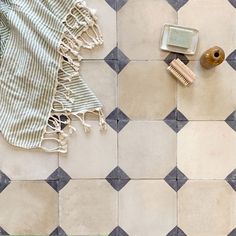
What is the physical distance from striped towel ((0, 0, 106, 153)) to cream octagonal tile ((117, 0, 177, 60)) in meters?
0.09

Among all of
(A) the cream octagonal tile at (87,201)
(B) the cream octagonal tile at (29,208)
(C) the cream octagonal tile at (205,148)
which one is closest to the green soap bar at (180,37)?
(C) the cream octagonal tile at (205,148)

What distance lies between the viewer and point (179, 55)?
1.20 meters

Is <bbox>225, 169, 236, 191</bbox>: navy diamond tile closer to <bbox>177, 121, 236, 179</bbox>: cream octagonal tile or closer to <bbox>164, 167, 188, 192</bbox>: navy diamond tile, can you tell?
<bbox>177, 121, 236, 179</bbox>: cream octagonal tile

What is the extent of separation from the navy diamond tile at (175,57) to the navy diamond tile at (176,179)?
352 millimetres

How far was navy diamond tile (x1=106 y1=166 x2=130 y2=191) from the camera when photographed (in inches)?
47.6

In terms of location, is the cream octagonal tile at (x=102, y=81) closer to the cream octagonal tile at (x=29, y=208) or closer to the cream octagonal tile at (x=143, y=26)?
the cream octagonal tile at (x=143, y=26)

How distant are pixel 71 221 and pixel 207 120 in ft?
1.84

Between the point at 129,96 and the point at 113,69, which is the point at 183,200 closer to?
the point at 129,96

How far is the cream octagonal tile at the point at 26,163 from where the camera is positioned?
1.20 m

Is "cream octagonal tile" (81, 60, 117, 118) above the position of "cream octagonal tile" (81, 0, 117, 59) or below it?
below

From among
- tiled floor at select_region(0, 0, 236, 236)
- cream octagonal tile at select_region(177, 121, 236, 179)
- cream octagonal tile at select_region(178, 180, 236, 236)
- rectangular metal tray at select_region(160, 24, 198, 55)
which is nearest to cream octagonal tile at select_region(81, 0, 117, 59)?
tiled floor at select_region(0, 0, 236, 236)

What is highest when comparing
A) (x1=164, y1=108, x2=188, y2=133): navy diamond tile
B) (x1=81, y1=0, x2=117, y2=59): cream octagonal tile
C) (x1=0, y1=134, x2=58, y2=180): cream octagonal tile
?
(x1=81, y1=0, x2=117, y2=59): cream octagonal tile

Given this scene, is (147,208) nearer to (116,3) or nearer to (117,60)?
(117,60)

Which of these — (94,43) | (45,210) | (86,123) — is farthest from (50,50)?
(45,210)
